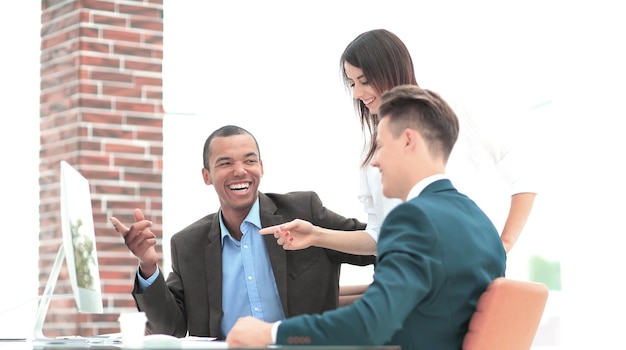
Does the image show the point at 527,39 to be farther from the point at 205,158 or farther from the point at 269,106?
the point at 205,158

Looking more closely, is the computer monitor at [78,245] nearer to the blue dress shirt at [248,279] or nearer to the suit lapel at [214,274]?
the blue dress shirt at [248,279]

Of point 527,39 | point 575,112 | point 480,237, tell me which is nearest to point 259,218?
point 480,237

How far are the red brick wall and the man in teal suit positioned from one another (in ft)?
8.37

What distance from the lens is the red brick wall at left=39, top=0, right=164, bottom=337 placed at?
4.12 m

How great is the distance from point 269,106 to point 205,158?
197 inches

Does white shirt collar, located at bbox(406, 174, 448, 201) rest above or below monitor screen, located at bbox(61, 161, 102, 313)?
above

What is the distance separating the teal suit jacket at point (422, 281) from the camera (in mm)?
1523

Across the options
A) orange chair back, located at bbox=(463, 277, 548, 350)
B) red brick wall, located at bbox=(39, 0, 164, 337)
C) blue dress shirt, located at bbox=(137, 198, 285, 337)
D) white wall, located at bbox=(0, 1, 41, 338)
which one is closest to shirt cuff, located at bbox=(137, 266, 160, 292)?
blue dress shirt, located at bbox=(137, 198, 285, 337)

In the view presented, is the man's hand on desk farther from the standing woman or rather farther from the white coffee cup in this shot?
the standing woman

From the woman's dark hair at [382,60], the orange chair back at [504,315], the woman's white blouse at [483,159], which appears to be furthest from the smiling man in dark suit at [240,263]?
the orange chair back at [504,315]

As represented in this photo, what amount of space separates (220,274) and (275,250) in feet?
0.62

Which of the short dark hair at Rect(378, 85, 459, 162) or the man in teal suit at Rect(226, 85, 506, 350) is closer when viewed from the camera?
the man in teal suit at Rect(226, 85, 506, 350)

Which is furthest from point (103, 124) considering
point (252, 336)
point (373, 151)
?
point (252, 336)

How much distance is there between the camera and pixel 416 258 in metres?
1.59
